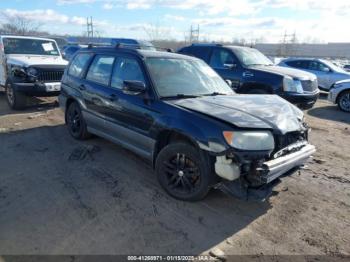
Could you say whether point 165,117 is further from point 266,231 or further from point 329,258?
point 329,258

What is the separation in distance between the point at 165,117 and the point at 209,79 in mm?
1383

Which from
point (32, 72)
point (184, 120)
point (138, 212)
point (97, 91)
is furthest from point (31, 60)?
point (138, 212)

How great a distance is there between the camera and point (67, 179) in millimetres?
4570

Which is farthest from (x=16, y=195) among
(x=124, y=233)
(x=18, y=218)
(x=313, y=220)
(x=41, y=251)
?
(x=313, y=220)

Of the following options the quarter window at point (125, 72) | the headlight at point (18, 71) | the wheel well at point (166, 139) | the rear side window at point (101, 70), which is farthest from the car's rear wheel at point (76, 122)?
the headlight at point (18, 71)

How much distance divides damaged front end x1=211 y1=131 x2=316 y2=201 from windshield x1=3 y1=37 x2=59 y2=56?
880 centimetres

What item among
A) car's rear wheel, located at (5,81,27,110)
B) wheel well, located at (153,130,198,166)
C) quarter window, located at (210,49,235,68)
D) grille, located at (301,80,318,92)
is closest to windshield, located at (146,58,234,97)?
wheel well, located at (153,130,198,166)

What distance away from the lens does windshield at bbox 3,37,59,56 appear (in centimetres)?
995

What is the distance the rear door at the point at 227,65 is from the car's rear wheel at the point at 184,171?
17.1 ft

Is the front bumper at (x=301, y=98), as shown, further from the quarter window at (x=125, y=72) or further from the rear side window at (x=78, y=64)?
the rear side window at (x=78, y=64)

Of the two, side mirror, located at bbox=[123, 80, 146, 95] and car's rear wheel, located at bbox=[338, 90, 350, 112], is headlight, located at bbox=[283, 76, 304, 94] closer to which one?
car's rear wheel, located at bbox=[338, 90, 350, 112]

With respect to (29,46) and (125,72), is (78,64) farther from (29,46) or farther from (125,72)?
(29,46)

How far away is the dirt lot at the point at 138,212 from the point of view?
3184 millimetres

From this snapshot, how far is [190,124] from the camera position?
3.73 meters
